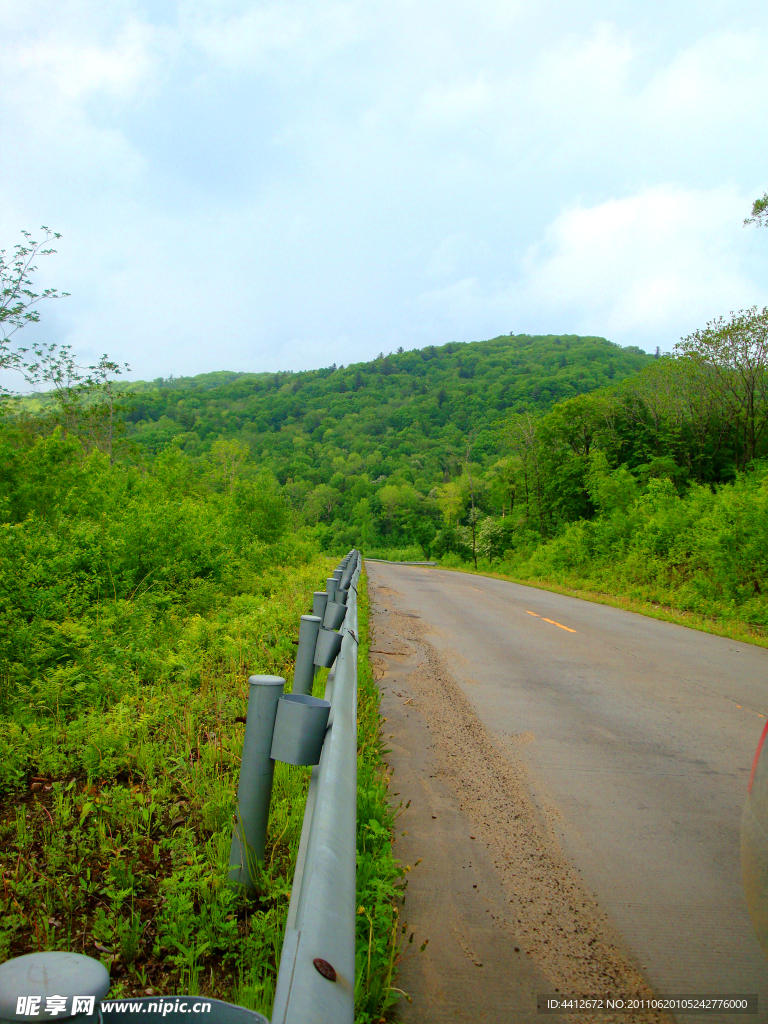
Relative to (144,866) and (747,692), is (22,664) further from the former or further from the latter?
(747,692)

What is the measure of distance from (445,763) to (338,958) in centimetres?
343

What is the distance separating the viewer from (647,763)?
484cm

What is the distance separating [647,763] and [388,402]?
467 ft

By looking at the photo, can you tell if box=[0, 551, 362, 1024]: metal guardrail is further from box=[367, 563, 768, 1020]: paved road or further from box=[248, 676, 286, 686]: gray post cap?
box=[367, 563, 768, 1020]: paved road

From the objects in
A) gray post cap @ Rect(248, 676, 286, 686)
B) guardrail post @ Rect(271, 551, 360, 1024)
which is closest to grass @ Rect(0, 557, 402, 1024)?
guardrail post @ Rect(271, 551, 360, 1024)

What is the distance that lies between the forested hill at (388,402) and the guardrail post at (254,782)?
7951cm

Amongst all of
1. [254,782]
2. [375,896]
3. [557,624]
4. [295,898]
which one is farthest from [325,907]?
[557,624]

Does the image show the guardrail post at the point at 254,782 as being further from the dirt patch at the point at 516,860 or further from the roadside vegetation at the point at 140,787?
the dirt patch at the point at 516,860

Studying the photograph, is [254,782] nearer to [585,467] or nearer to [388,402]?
[585,467]

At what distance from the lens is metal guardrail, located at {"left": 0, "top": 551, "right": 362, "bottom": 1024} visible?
36.1 inches

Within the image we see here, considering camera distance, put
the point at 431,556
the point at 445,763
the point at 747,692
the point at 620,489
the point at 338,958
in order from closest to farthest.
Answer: the point at 338,958
the point at 445,763
the point at 747,692
the point at 620,489
the point at 431,556

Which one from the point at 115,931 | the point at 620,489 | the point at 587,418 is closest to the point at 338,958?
the point at 115,931

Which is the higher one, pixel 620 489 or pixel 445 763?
pixel 620 489

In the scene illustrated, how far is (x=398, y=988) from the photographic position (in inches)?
96.0
